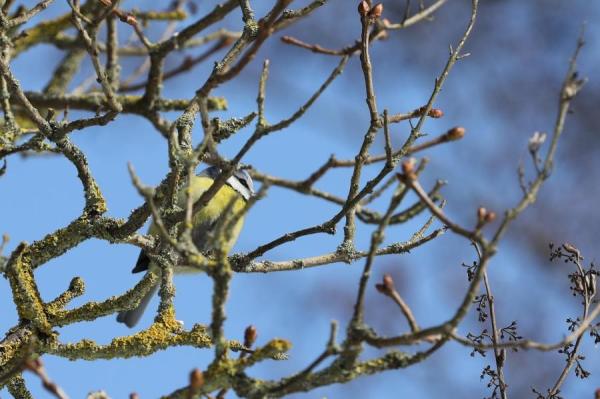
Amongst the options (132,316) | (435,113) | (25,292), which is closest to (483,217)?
(435,113)

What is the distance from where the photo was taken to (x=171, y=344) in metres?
2.38

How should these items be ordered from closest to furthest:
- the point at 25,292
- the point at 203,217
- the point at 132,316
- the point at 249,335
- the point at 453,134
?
1. the point at 453,134
2. the point at 249,335
3. the point at 25,292
4. the point at 132,316
5. the point at 203,217

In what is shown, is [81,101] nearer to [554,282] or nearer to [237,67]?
[237,67]

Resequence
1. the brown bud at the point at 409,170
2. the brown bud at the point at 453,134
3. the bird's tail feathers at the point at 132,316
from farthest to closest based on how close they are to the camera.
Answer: the bird's tail feathers at the point at 132,316 < the brown bud at the point at 453,134 < the brown bud at the point at 409,170

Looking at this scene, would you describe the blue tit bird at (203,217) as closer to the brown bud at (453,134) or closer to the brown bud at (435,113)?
the brown bud at (435,113)

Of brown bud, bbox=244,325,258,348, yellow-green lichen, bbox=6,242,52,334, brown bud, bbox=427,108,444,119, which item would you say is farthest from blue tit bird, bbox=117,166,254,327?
brown bud, bbox=244,325,258,348

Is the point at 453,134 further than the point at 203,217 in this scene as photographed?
No

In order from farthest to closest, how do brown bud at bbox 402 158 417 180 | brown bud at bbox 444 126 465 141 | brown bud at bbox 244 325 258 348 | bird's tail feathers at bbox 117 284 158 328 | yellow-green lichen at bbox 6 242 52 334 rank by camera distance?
1. bird's tail feathers at bbox 117 284 158 328
2. yellow-green lichen at bbox 6 242 52 334
3. brown bud at bbox 244 325 258 348
4. brown bud at bbox 444 126 465 141
5. brown bud at bbox 402 158 417 180

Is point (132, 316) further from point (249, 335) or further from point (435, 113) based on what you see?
point (249, 335)

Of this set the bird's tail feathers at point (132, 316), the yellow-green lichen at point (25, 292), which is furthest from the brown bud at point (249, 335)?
the bird's tail feathers at point (132, 316)

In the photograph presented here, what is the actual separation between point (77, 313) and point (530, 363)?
11.8 ft

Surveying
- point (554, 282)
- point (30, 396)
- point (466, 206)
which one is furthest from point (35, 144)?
point (554, 282)

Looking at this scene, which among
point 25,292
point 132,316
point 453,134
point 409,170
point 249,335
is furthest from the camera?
point 132,316

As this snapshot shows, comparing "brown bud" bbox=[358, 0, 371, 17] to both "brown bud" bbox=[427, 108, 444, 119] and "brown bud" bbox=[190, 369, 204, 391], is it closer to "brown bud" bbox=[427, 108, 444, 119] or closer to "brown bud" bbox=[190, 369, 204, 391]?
"brown bud" bbox=[427, 108, 444, 119]
